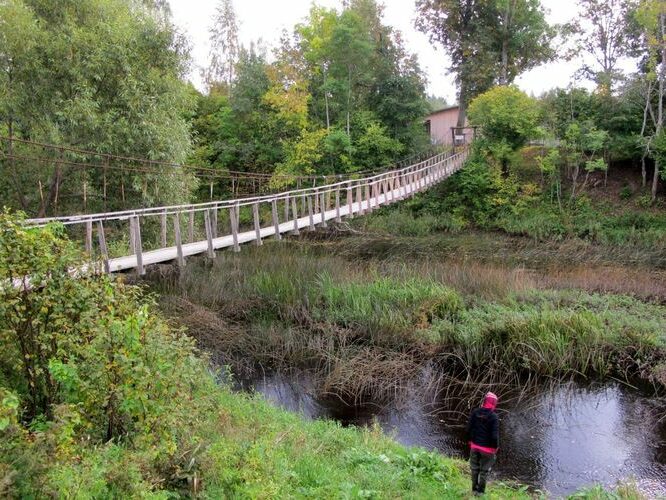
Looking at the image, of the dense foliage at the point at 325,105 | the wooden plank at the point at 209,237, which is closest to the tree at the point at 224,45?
the dense foliage at the point at 325,105

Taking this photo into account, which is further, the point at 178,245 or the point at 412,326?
the point at 412,326

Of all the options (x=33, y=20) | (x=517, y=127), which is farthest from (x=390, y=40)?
(x=33, y=20)

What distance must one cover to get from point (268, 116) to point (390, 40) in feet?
26.1

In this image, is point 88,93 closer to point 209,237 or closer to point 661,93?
point 209,237

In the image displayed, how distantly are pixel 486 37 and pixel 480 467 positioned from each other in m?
26.5

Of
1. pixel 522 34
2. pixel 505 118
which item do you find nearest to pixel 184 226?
pixel 505 118

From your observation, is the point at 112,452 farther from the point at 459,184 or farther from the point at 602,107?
the point at 602,107

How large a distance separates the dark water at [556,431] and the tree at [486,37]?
73.0 feet

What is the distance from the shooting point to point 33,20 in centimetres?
1203

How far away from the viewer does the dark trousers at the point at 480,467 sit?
525 cm

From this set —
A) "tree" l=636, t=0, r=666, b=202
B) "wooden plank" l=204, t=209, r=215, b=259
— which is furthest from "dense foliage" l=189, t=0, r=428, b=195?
"wooden plank" l=204, t=209, r=215, b=259

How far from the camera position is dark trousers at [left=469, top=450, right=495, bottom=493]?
5254 mm

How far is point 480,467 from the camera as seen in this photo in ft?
17.4

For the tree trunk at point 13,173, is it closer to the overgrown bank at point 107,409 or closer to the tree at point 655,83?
the overgrown bank at point 107,409
